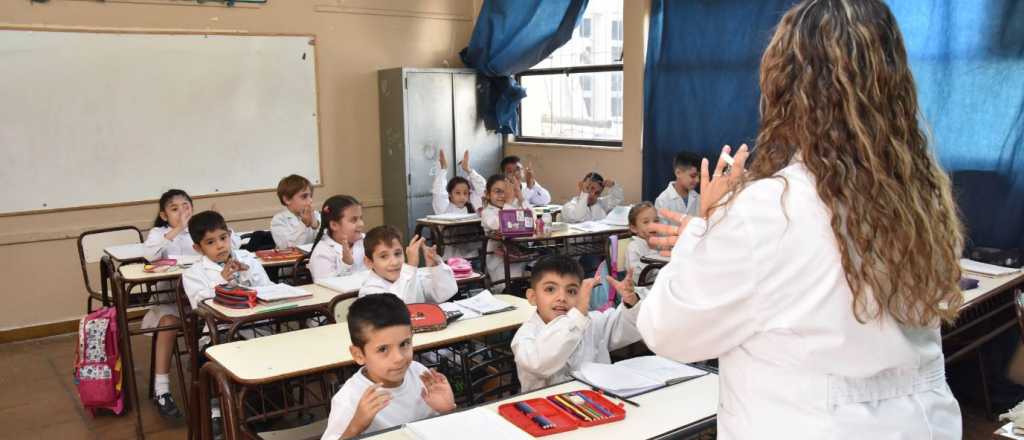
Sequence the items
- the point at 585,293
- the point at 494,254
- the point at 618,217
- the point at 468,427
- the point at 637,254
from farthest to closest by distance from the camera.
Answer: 1. the point at 618,217
2. the point at 494,254
3. the point at 637,254
4. the point at 585,293
5. the point at 468,427

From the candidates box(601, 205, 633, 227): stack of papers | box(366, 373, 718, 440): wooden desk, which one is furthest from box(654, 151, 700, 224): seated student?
box(366, 373, 718, 440): wooden desk

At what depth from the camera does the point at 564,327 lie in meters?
2.31

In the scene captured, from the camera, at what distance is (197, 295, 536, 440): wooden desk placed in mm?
2338

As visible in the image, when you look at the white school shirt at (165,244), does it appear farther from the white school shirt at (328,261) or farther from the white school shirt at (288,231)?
the white school shirt at (328,261)

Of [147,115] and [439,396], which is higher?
[147,115]

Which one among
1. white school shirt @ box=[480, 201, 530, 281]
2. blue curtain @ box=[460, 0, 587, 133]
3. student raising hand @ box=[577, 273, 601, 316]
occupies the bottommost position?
white school shirt @ box=[480, 201, 530, 281]

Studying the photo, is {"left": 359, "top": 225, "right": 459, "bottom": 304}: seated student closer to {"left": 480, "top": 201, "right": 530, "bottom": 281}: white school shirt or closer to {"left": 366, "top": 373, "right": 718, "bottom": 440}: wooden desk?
{"left": 366, "top": 373, "right": 718, "bottom": 440}: wooden desk

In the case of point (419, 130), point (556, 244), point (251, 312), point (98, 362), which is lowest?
point (98, 362)

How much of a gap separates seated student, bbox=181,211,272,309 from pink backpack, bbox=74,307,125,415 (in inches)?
20.1

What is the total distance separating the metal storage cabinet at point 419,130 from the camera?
6.52m

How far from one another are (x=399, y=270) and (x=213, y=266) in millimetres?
938

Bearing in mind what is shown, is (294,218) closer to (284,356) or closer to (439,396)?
(284,356)

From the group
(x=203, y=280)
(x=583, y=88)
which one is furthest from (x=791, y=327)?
(x=583, y=88)

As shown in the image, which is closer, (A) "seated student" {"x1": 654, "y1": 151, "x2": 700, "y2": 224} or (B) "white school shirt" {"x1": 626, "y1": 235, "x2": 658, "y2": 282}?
(B) "white school shirt" {"x1": 626, "y1": 235, "x2": 658, "y2": 282}
